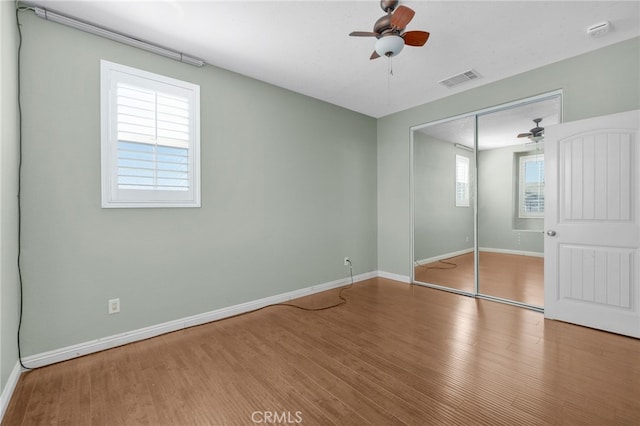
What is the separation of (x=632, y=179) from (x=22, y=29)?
541 cm

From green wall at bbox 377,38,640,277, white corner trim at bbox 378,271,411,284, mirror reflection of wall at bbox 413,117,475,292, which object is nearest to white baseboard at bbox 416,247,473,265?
mirror reflection of wall at bbox 413,117,475,292

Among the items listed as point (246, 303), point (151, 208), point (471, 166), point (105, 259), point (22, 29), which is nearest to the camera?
point (22, 29)

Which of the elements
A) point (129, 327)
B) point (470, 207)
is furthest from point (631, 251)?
point (129, 327)

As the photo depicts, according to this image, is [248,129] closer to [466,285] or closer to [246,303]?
[246,303]

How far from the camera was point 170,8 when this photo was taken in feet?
7.39

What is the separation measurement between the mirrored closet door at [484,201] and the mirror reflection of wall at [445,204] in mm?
14

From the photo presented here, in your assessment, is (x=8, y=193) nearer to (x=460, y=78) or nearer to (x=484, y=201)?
(x=460, y=78)

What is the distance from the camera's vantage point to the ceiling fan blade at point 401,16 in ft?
6.23

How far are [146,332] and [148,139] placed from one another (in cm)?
186

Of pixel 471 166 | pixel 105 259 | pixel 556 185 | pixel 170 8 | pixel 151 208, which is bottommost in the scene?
pixel 105 259

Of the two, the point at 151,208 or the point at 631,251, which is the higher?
the point at 151,208

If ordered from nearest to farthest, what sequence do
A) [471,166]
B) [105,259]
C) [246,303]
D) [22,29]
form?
[22,29] → [105,259] → [246,303] → [471,166]

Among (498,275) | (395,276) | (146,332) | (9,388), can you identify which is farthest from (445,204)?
(9,388)

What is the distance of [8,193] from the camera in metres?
1.90
